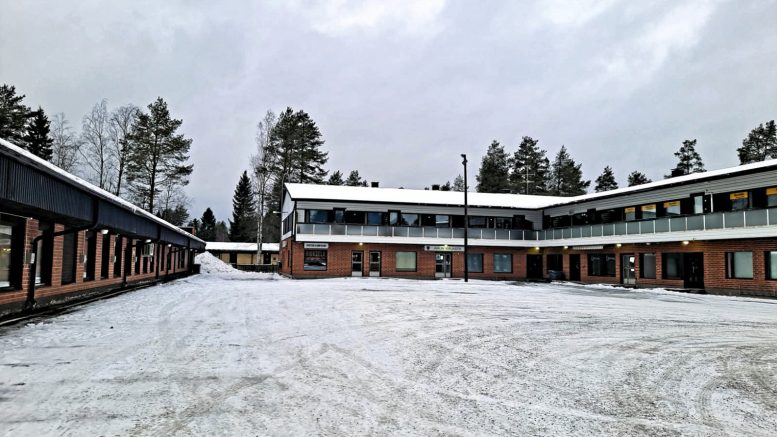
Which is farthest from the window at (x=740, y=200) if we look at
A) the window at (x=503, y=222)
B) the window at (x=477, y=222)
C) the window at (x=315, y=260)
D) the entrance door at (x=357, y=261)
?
the window at (x=315, y=260)

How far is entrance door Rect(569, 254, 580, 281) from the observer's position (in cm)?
3956

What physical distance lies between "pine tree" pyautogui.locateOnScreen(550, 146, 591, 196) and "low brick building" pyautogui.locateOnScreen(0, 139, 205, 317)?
232 ft

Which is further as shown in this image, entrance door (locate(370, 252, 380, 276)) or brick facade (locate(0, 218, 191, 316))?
entrance door (locate(370, 252, 380, 276))

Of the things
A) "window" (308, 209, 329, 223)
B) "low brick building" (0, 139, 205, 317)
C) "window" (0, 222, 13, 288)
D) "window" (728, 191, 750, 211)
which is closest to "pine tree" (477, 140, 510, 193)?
"window" (308, 209, 329, 223)

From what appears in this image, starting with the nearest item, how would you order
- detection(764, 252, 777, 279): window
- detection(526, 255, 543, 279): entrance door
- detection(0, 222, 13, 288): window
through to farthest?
detection(0, 222, 13, 288): window, detection(764, 252, 777, 279): window, detection(526, 255, 543, 279): entrance door

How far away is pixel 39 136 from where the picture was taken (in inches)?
1959

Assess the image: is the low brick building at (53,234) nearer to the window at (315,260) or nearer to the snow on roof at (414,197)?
the window at (315,260)

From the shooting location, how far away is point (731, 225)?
26000 millimetres

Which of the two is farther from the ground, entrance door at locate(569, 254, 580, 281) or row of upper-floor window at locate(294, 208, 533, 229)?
row of upper-floor window at locate(294, 208, 533, 229)

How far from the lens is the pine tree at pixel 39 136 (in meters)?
47.4

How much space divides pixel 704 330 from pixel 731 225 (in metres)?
17.0

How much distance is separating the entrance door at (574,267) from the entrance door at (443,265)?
9.76m

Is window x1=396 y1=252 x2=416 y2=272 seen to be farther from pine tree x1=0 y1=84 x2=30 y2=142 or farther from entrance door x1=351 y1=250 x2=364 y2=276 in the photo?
pine tree x1=0 y1=84 x2=30 y2=142

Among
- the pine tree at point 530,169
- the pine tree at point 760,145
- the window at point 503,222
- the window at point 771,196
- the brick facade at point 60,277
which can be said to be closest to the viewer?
the brick facade at point 60,277
